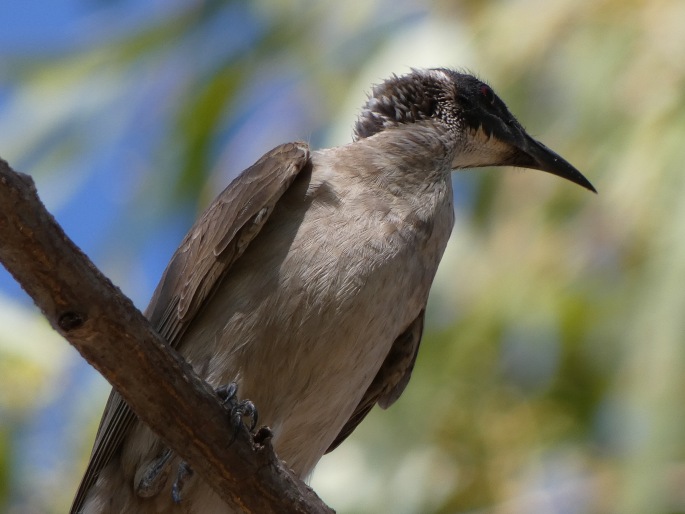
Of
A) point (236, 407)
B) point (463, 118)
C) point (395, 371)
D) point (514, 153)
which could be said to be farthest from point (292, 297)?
point (514, 153)

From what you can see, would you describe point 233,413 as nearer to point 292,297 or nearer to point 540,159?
point 292,297

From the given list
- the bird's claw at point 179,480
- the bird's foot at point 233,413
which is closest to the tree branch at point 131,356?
the bird's foot at point 233,413

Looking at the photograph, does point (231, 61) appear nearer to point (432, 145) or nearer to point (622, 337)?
point (432, 145)

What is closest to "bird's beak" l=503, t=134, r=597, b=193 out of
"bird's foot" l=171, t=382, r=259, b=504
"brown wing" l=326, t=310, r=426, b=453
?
"brown wing" l=326, t=310, r=426, b=453

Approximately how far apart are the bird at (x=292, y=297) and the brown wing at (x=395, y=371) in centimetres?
6

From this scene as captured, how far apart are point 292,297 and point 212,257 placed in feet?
1.39

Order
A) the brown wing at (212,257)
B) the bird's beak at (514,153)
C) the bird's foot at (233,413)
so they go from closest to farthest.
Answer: the bird's foot at (233,413) < the brown wing at (212,257) < the bird's beak at (514,153)

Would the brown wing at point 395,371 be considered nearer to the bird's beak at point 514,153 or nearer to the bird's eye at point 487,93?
the bird's beak at point 514,153

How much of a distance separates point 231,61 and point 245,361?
3578 millimetres

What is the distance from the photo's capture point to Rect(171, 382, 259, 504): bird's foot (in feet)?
13.1

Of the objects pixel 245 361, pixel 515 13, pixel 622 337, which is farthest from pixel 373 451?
pixel 515 13

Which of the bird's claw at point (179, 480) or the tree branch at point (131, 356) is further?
the bird's claw at point (179, 480)

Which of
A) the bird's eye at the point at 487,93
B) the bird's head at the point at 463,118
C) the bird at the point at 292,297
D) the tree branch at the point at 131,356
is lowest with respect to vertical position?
the tree branch at the point at 131,356

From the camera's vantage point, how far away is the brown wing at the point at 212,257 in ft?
16.2
